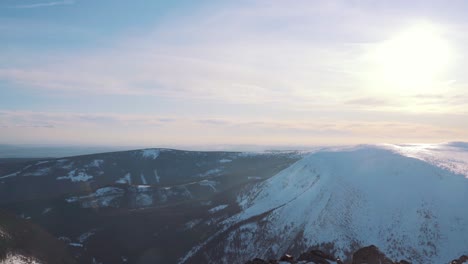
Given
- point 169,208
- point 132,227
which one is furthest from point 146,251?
point 169,208

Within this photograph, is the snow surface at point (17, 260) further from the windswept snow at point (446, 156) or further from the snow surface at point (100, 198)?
the windswept snow at point (446, 156)

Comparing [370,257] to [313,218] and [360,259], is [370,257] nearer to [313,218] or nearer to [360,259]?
[360,259]

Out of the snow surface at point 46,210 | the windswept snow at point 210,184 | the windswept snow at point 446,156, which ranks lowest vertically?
the snow surface at point 46,210

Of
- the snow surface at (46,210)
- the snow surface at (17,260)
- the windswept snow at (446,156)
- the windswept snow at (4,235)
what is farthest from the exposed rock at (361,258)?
the snow surface at (46,210)

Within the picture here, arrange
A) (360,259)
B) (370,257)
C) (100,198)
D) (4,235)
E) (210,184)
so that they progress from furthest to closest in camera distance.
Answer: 1. (210,184)
2. (100,198)
3. (4,235)
4. (360,259)
5. (370,257)

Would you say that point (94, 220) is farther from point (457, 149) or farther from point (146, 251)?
point (457, 149)

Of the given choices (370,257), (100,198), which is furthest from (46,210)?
(370,257)

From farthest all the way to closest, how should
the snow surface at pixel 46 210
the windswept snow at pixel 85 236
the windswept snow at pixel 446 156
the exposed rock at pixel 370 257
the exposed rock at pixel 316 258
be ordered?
the snow surface at pixel 46 210 → the windswept snow at pixel 85 236 → the windswept snow at pixel 446 156 → the exposed rock at pixel 370 257 → the exposed rock at pixel 316 258

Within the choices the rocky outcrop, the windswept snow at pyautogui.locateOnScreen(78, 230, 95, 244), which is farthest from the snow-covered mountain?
the rocky outcrop

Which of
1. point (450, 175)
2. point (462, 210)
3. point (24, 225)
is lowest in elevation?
point (24, 225)
